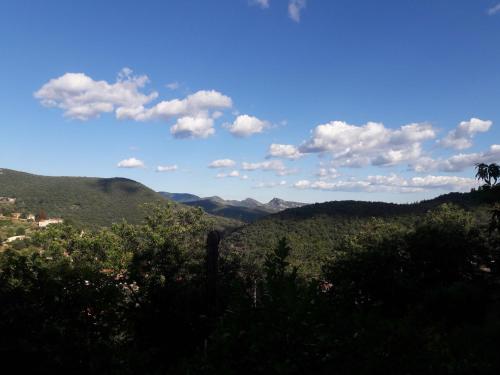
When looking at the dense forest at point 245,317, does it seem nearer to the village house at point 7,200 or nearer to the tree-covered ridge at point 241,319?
the tree-covered ridge at point 241,319

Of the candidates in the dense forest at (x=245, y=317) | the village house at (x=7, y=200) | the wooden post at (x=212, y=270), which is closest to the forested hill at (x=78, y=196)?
the village house at (x=7, y=200)

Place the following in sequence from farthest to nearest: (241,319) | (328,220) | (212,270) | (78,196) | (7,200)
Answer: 1. (78,196)
2. (7,200)
3. (328,220)
4. (212,270)
5. (241,319)

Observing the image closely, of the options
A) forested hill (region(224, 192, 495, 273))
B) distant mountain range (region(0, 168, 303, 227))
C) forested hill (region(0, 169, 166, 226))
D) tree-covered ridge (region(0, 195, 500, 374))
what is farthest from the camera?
forested hill (region(0, 169, 166, 226))

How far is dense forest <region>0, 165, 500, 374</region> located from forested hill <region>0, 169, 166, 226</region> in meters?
118

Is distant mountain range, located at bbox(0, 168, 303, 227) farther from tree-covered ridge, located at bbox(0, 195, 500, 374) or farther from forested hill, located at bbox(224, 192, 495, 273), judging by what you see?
tree-covered ridge, located at bbox(0, 195, 500, 374)

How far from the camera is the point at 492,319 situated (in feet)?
24.1

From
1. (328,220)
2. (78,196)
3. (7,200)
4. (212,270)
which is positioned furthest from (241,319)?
(78,196)

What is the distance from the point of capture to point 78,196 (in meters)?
142

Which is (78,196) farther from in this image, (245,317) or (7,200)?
(245,317)

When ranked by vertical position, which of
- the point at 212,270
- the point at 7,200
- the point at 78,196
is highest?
the point at 78,196

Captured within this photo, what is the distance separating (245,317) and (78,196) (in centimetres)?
15321

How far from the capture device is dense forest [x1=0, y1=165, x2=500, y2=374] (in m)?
3.02

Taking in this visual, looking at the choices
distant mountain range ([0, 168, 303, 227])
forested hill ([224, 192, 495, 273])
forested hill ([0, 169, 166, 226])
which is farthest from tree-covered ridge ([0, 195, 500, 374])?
forested hill ([0, 169, 166, 226])

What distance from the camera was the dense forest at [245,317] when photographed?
3.02m
